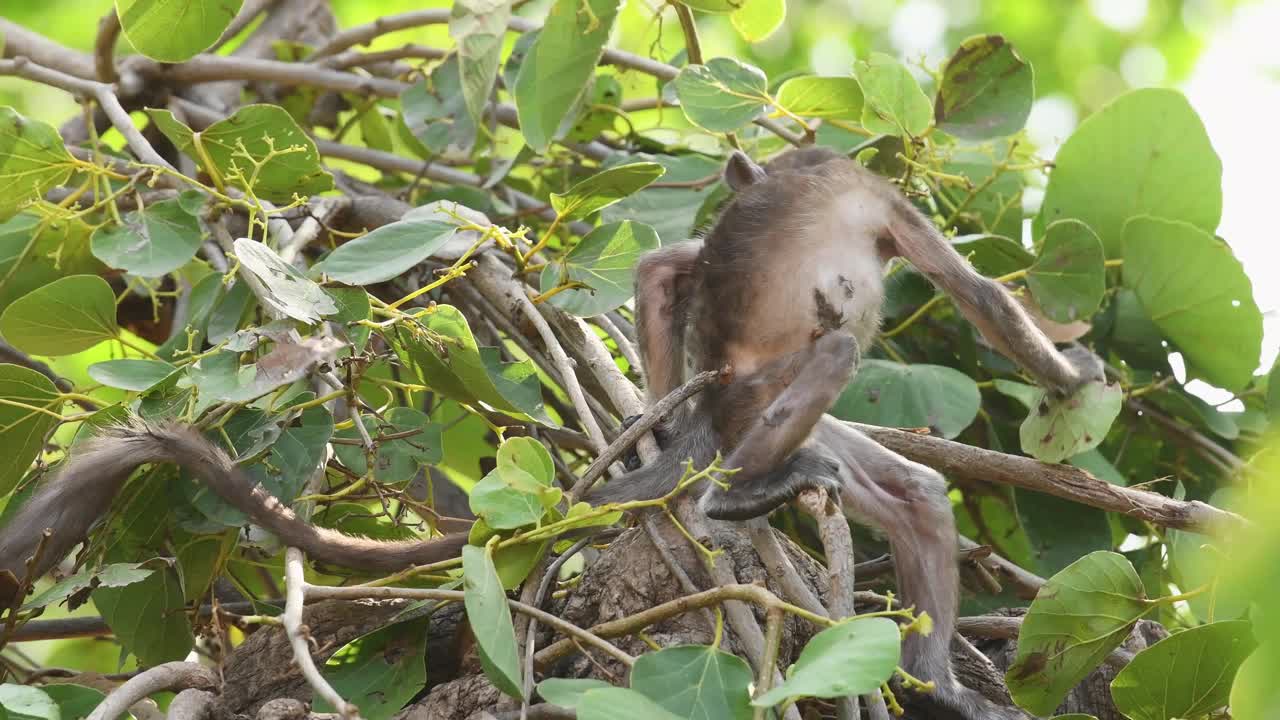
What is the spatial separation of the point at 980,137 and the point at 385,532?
1364 millimetres

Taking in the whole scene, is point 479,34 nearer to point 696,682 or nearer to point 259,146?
point 259,146

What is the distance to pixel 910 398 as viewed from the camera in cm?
237

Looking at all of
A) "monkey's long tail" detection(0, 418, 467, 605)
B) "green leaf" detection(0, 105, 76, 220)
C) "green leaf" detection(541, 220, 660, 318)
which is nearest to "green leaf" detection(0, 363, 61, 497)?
"monkey's long tail" detection(0, 418, 467, 605)

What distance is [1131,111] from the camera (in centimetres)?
253

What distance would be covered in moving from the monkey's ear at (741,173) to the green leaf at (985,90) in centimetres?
38

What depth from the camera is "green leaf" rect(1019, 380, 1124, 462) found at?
2115 mm

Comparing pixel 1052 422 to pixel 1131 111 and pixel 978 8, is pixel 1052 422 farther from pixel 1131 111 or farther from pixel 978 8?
pixel 978 8

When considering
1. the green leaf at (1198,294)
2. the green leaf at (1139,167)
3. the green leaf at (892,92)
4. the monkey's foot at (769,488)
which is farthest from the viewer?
the green leaf at (1139,167)

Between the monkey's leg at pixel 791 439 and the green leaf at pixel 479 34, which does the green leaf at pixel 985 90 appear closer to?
the monkey's leg at pixel 791 439

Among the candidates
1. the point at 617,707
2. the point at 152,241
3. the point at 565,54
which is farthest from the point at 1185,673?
the point at 152,241

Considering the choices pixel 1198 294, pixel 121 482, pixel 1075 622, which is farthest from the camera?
pixel 1198 294

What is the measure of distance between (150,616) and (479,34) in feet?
3.79

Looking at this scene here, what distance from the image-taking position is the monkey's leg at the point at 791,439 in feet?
6.07

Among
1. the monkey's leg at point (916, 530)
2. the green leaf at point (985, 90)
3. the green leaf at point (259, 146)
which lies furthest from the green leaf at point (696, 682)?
the green leaf at point (985, 90)
